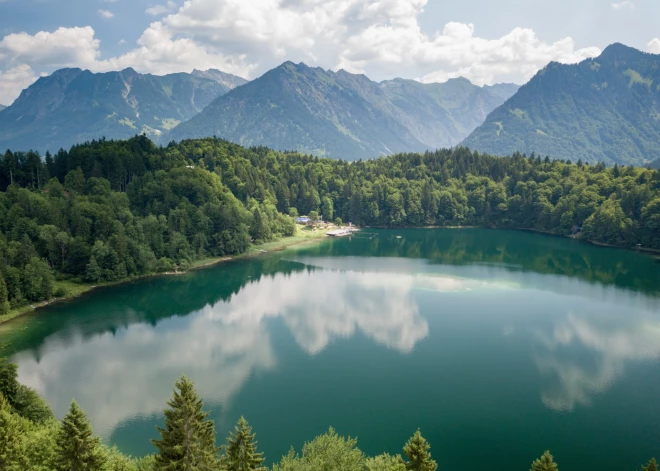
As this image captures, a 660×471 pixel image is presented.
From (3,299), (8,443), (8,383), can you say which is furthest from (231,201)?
(8,443)

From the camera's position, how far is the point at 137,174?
301 ft

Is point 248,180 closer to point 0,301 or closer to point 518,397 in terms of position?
point 0,301

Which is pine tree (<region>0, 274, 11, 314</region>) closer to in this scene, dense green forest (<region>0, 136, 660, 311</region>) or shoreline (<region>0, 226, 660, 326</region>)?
dense green forest (<region>0, 136, 660, 311</region>)

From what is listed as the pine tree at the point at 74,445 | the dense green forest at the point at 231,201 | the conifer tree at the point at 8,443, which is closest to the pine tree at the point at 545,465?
the pine tree at the point at 74,445

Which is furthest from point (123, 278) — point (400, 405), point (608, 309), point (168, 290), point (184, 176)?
point (608, 309)

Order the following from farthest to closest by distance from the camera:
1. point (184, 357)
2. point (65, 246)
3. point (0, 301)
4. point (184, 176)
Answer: point (184, 176), point (65, 246), point (0, 301), point (184, 357)

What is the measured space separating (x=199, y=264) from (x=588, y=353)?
57425 millimetres

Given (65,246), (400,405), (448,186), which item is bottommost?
(400,405)

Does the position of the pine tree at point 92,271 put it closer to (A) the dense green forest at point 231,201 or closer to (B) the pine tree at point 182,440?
(A) the dense green forest at point 231,201

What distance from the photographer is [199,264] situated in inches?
3061

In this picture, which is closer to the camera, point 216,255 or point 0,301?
point 0,301

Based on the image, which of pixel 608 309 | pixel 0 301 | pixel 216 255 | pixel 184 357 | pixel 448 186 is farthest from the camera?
pixel 448 186

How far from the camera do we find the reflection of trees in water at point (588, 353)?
116 ft

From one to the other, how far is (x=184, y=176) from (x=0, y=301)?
45.0 metres
